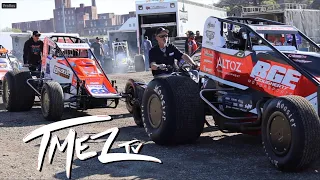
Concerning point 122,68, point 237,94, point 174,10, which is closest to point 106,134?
point 237,94

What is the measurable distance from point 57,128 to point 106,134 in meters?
0.85

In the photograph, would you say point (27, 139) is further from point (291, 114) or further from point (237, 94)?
point (291, 114)

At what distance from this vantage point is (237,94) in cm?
677

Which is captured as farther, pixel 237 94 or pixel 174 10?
pixel 174 10

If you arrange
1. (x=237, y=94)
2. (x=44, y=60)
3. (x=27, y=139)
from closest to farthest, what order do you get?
(x=237, y=94) < (x=27, y=139) < (x=44, y=60)

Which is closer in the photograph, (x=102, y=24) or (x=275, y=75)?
(x=275, y=75)

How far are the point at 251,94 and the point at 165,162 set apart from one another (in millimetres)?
1380

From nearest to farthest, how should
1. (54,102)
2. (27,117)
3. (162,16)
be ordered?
(54,102), (27,117), (162,16)

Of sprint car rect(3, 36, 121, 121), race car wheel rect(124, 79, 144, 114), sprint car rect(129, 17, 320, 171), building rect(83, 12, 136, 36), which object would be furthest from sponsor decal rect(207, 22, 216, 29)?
building rect(83, 12, 136, 36)

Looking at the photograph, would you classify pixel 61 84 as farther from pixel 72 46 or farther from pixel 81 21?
pixel 81 21

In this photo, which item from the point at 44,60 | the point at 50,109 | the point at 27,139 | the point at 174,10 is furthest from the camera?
the point at 174,10

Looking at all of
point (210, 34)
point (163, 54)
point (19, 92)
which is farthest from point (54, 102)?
point (210, 34)

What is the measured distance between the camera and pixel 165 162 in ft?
20.1

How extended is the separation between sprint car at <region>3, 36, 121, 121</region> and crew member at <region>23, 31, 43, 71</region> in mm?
353
